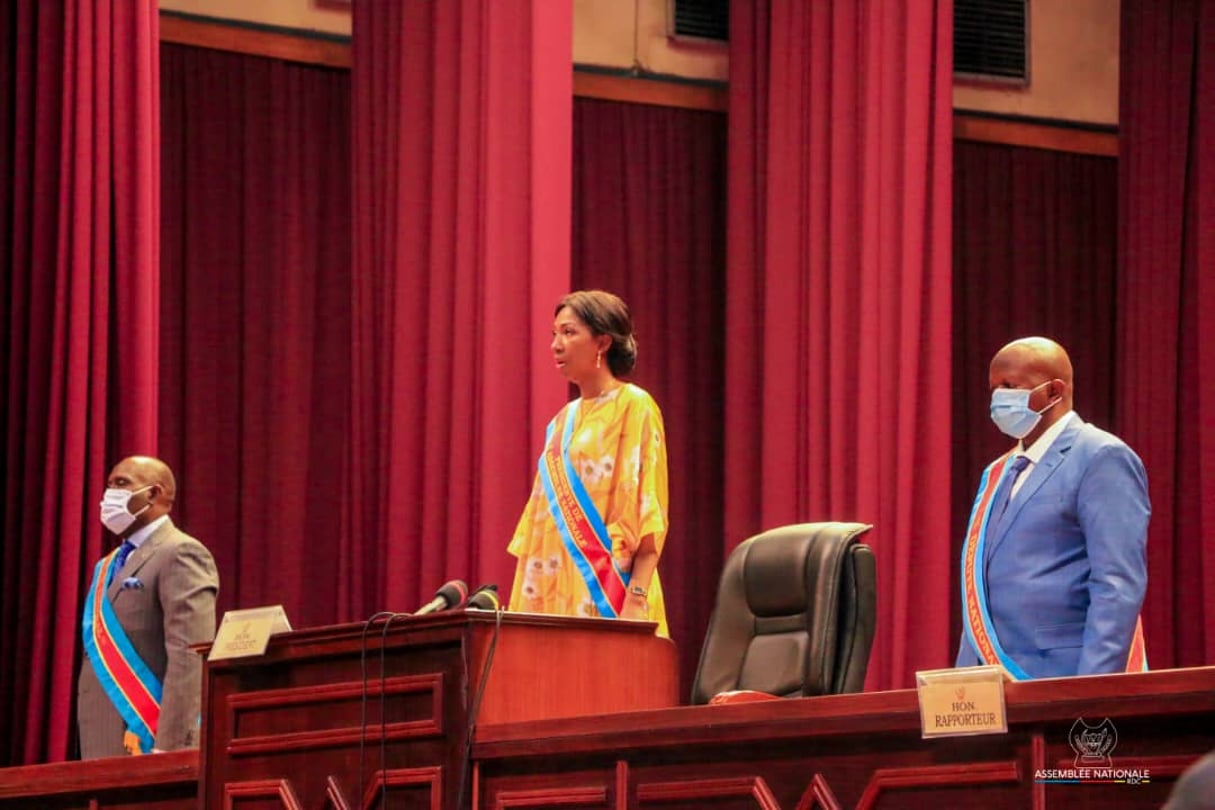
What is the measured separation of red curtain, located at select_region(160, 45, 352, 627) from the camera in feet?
22.5

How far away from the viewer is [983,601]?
135 inches

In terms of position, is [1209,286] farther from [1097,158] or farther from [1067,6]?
[1067,6]

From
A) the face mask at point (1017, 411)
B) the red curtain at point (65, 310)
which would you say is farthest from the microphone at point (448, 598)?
the red curtain at point (65, 310)

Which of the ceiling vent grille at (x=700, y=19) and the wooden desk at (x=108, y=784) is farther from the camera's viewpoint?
the ceiling vent grille at (x=700, y=19)

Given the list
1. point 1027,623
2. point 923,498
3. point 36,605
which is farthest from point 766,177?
point 1027,623

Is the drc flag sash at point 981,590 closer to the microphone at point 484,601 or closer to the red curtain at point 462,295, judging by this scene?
the microphone at point 484,601

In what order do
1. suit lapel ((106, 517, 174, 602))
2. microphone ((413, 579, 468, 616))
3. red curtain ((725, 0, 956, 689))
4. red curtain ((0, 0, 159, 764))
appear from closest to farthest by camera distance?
microphone ((413, 579, 468, 616)) → suit lapel ((106, 517, 174, 602)) → red curtain ((0, 0, 159, 764)) → red curtain ((725, 0, 956, 689))

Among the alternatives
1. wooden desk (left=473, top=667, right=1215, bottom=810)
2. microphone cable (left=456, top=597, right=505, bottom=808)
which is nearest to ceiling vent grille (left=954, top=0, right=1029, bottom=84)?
microphone cable (left=456, top=597, right=505, bottom=808)

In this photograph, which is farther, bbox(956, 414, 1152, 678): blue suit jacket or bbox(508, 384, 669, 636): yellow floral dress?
bbox(508, 384, 669, 636): yellow floral dress

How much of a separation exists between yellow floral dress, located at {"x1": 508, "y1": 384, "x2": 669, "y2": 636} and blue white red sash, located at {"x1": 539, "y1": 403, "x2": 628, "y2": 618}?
0.05ft

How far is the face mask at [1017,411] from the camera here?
3.47m

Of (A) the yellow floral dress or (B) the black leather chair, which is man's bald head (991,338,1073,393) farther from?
(A) the yellow floral dress

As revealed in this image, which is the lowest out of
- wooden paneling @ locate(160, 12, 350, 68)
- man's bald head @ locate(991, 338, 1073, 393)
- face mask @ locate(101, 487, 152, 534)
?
face mask @ locate(101, 487, 152, 534)

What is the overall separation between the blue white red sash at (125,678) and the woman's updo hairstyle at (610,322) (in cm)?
124
